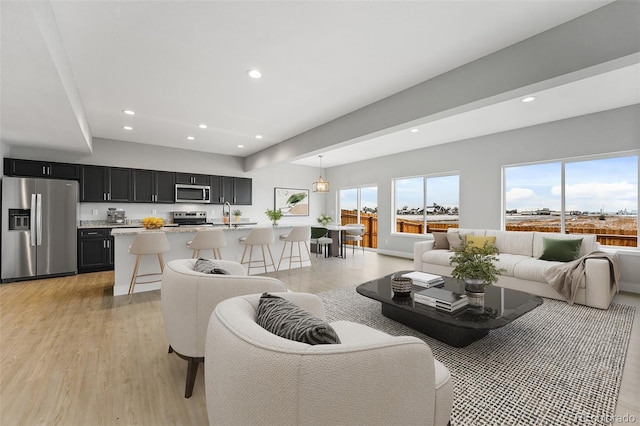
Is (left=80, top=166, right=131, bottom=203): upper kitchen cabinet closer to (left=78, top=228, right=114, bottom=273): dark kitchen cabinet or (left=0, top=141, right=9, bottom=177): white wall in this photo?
(left=78, top=228, right=114, bottom=273): dark kitchen cabinet

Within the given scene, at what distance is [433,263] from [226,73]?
13.9ft

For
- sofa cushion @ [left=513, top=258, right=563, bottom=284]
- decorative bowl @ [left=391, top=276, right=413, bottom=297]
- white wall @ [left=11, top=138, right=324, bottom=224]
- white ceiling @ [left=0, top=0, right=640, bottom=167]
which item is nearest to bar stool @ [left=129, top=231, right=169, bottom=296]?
white ceiling @ [left=0, top=0, right=640, bottom=167]

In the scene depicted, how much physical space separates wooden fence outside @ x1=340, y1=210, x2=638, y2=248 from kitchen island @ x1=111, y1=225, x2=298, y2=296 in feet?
11.0

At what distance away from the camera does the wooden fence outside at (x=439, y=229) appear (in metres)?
4.32

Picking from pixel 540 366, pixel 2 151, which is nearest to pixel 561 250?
pixel 540 366

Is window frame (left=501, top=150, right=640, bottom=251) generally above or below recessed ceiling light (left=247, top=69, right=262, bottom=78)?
below

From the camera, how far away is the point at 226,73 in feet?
10.00

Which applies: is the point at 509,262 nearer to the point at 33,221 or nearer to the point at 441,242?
the point at 441,242

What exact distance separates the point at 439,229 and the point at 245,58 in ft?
18.7

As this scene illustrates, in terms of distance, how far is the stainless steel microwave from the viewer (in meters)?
6.49

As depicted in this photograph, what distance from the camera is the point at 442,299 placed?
246cm

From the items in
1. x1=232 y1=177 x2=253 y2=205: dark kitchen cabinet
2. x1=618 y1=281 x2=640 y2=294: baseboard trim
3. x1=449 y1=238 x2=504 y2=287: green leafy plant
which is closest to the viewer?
x1=449 y1=238 x2=504 y2=287: green leafy plant

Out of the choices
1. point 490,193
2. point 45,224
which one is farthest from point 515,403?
point 45,224

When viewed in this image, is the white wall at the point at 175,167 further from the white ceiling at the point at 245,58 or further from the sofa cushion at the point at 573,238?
the sofa cushion at the point at 573,238
